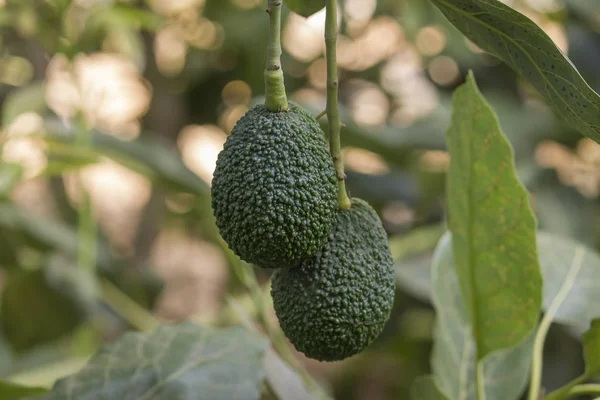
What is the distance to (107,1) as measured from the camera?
122 centimetres

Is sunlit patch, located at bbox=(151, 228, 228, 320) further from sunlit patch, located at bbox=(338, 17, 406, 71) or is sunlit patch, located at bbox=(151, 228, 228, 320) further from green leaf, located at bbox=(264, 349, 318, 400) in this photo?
green leaf, located at bbox=(264, 349, 318, 400)

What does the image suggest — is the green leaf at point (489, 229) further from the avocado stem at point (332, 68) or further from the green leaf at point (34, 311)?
the green leaf at point (34, 311)

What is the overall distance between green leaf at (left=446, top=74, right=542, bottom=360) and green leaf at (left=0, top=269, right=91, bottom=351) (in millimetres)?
1038

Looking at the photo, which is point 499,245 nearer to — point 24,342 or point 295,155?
point 295,155

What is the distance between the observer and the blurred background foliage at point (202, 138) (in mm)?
1277

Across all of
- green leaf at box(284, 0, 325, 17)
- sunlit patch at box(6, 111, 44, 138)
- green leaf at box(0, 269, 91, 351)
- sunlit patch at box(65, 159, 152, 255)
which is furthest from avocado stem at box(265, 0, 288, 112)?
sunlit patch at box(65, 159, 152, 255)

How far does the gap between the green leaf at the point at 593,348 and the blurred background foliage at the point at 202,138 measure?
443mm

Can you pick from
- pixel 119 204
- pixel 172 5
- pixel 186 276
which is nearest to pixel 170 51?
pixel 172 5

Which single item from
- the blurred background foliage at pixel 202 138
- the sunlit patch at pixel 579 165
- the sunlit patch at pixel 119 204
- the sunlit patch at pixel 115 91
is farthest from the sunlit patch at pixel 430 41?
the sunlit patch at pixel 119 204

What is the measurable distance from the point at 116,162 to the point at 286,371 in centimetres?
77

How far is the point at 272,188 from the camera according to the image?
47cm

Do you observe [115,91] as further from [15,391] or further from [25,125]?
[15,391]

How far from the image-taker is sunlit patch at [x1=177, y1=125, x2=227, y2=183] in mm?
2014

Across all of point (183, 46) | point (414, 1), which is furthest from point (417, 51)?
point (183, 46)
